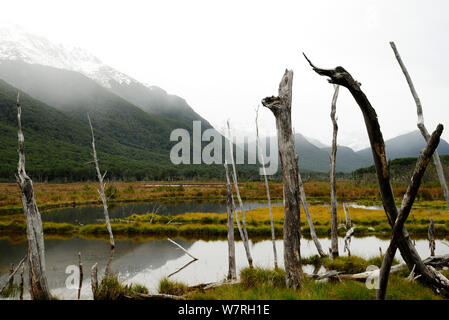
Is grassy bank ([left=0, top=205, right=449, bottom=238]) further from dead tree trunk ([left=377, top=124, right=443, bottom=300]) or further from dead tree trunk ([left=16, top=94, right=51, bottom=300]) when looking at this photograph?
dead tree trunk ([left=377, top=124, right=443, bottom=300])

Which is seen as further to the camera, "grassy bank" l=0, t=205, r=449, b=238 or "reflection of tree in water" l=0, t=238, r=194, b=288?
"grassy bank" l=0, t=205, r=449, b=238

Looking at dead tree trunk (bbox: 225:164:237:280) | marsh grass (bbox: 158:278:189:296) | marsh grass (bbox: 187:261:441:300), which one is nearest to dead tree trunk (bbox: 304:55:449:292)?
marsh grass (bbox: 187:261:441:300)

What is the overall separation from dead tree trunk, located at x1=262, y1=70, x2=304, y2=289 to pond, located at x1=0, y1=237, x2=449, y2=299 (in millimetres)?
6154

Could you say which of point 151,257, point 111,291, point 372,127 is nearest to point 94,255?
point 151,257

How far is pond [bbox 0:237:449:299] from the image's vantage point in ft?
42.4

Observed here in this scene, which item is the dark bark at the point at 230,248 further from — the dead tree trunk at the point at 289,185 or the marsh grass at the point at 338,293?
the dead tree trunk at the point at 289,185

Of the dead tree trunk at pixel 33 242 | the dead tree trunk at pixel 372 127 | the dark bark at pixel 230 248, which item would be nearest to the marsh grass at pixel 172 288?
the dark bark at pixel 230 248

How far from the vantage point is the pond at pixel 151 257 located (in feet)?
42.4

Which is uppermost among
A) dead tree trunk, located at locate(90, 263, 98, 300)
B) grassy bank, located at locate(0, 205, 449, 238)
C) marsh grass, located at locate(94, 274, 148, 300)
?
dead tree trunk, located at locate(90, 263, 98, 300)

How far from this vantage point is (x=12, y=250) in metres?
18.8

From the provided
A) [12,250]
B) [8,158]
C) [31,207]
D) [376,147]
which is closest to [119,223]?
[12,250]

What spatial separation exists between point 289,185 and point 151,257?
13.3m

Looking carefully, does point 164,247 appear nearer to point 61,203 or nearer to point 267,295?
point 267,295

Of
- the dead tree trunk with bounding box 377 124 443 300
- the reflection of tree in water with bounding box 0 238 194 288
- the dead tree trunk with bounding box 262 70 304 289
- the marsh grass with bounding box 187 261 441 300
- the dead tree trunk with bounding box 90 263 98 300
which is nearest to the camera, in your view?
the dead tree trunk with bounding box 377 124 443 300
